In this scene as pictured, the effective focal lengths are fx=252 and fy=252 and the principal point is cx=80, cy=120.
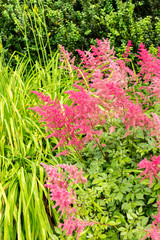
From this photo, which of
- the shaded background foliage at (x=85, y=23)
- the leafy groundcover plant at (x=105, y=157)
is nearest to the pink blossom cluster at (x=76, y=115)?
the leafy groundcover plant at (x=105, y=157)

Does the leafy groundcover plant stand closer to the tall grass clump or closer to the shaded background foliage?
the tall grass clump

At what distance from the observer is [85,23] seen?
183 inches

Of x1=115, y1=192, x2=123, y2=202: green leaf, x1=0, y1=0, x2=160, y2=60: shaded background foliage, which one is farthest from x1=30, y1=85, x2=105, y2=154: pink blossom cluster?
x1=0, y1=0, x2=160, y2=60: shaded background foliage

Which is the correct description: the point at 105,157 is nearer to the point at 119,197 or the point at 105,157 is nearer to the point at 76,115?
the point at 119,197

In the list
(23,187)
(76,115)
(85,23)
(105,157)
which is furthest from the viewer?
(85,23)

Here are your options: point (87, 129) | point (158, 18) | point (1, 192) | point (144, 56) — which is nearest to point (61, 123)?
point (87, 129)

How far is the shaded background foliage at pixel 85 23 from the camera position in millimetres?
4395

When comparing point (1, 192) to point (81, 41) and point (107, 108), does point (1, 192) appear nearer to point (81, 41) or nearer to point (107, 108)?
point (107, 108)

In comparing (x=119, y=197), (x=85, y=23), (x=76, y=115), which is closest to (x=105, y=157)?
(x=119, y=197)

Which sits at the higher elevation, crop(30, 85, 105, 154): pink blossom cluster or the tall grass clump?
crop(30, 85, 105, 154): pink blossom cluster

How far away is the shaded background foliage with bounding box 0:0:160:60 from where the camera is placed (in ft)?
14.4

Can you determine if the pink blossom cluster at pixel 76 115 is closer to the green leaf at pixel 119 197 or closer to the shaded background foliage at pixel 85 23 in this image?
the green leaf at pixel 119 197

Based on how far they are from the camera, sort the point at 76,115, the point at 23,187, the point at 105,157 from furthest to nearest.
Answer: the point at 105,157, the point at 23,187, the point at 76,115

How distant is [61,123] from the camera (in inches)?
72.4
